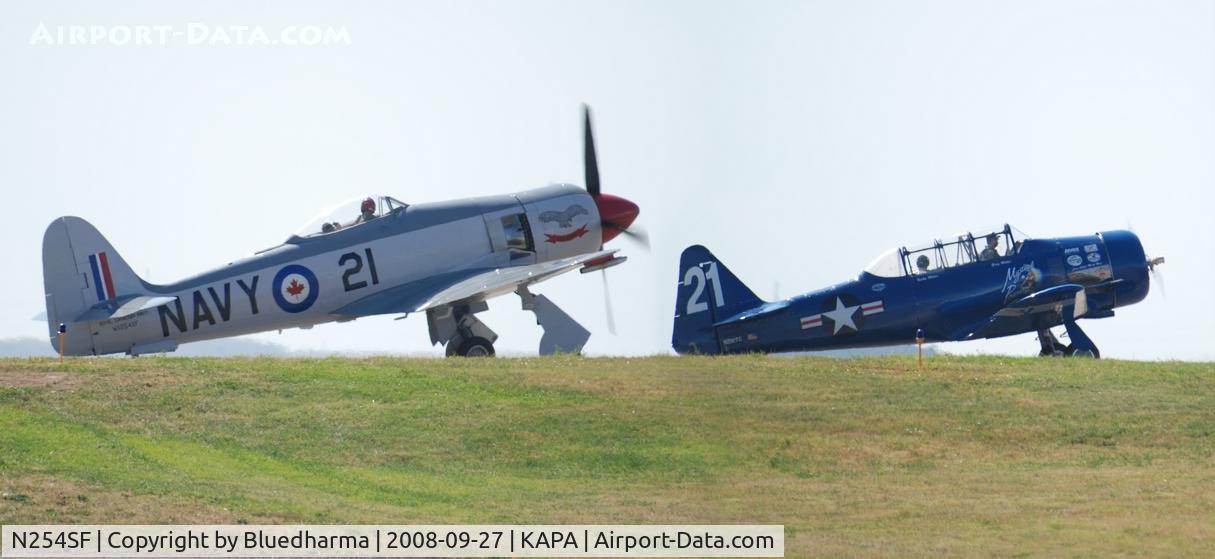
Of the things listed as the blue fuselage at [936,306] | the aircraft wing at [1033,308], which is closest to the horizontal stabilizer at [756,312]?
the blue fuselage at [936,306]

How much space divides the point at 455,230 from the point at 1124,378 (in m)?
10.4

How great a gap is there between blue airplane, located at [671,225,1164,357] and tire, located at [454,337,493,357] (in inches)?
118

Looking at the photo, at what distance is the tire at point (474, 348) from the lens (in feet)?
86.7

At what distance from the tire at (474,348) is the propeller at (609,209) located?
144 inches

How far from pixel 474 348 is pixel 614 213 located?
4.19 metres

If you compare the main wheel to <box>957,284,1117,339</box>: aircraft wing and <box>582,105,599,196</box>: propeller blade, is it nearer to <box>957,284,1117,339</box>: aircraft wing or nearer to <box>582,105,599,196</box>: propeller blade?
<box>582,105,599,196</box>: propeller blade

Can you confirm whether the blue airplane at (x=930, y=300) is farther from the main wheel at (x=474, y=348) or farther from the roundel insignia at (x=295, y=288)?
the roundel insignia at (x=295, y=288)

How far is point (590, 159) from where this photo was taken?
30.1m

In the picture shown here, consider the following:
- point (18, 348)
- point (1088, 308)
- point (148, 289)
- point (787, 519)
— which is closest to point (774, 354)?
point (1088, 308)

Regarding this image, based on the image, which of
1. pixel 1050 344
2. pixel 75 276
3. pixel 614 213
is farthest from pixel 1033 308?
pixel 75 276

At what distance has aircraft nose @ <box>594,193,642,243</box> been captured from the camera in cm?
2920

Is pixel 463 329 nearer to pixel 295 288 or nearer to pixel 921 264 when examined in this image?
pixel 295 288

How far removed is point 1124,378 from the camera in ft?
79.9

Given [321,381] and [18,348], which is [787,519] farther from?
[18,348]
